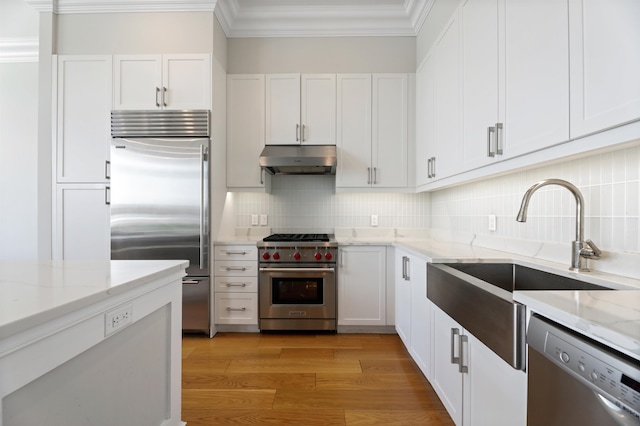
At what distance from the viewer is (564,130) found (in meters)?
1.17

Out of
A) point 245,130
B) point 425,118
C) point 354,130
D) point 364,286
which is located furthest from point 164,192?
point 425,118

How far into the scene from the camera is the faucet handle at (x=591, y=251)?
1.27 metres

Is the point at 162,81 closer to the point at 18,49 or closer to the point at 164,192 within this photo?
the point at 164,192

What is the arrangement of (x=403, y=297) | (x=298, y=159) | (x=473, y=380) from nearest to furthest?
1. (x=473, y=380)
2. (x=403, y=297)
3. (x=298, y=159)

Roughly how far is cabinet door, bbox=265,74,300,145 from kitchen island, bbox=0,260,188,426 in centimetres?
198

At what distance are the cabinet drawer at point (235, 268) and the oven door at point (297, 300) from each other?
9 centimetres

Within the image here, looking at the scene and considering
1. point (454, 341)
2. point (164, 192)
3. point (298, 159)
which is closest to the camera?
point (454, 341)

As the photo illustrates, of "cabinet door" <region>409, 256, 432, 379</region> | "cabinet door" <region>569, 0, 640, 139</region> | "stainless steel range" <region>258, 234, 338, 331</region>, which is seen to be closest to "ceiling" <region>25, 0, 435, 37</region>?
"cabinet door" <region>569, 0, 640, 139</region>

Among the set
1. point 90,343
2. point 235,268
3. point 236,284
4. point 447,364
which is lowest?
point 447,364

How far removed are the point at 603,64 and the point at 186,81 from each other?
286 centimetres

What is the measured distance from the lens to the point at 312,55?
3.15m

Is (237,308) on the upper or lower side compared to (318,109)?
lower

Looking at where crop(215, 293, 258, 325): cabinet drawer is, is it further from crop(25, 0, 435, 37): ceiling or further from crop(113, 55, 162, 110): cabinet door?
crop(25, 0, 435, 37): ceiling

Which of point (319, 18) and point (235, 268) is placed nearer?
point (235, 268)
